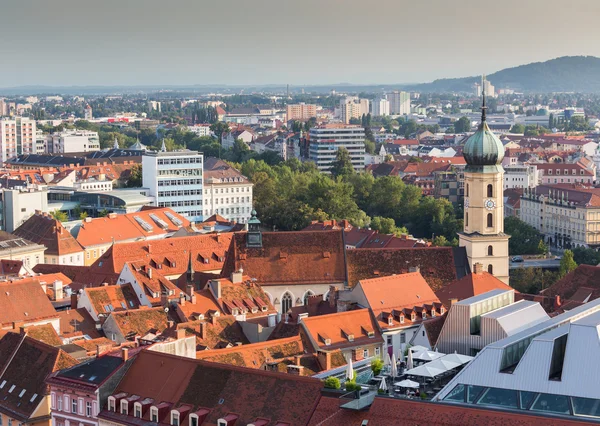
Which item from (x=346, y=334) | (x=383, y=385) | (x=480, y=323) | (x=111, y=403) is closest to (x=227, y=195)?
(x=346, y=334)

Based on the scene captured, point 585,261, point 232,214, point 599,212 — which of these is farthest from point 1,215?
point 599,212

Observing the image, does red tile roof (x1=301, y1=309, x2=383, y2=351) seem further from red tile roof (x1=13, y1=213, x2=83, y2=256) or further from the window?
red tile roof (x1=13, y1=213, x2=83, y2=256)

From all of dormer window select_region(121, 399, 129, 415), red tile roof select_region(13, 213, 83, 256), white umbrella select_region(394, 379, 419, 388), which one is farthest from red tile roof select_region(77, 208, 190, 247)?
white umbrella select_region(394, 379, 419, 388)

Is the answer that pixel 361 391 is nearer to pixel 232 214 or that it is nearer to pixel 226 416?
pixel 226 416

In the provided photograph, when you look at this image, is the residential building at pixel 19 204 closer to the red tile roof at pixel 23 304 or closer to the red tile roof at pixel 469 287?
the red tile roof at pixel 23 304

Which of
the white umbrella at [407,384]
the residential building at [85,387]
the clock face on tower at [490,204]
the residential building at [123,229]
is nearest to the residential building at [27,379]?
the residential building at [85,387]

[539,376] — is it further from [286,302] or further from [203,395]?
[286,302]
